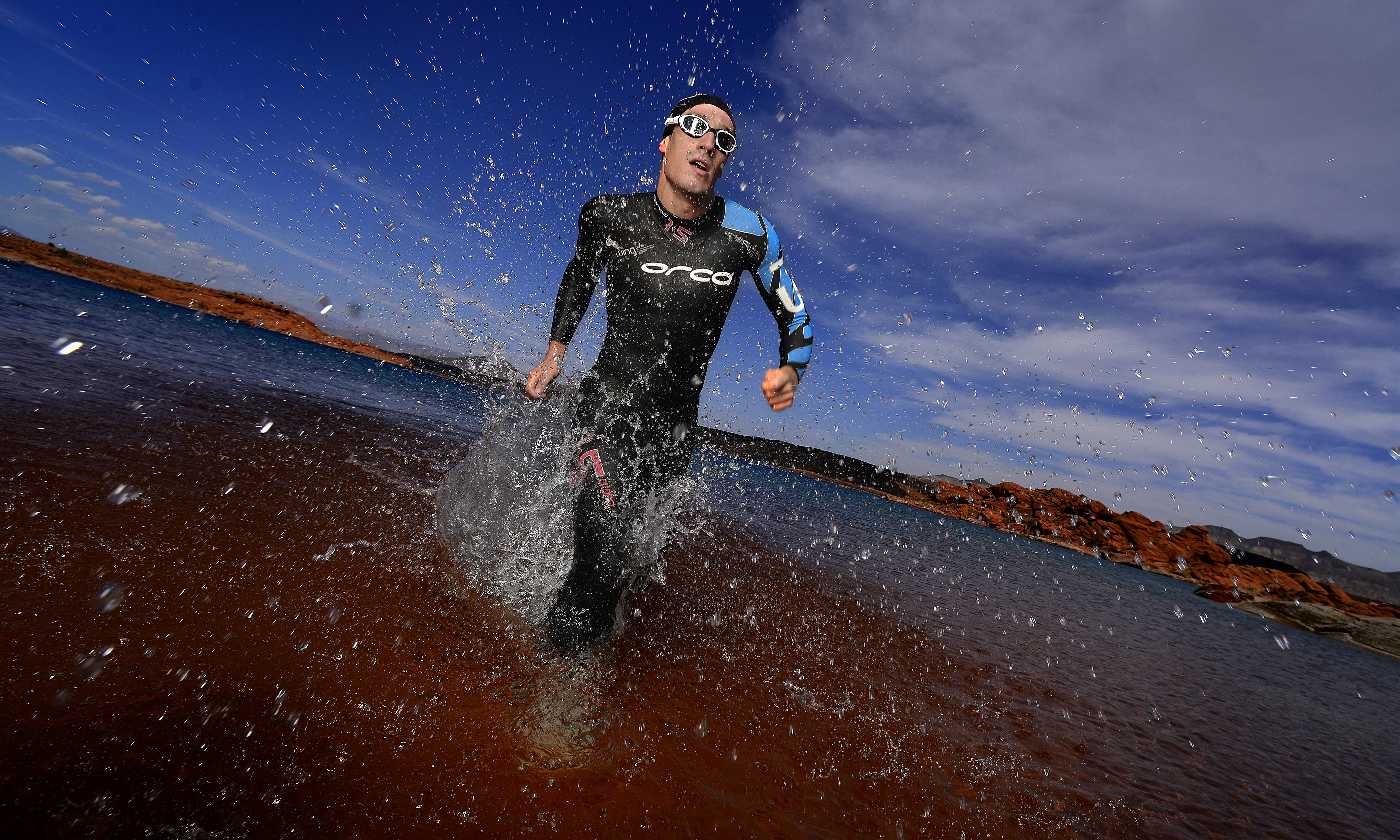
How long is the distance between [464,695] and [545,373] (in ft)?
5.47

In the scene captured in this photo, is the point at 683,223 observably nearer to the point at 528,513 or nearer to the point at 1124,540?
the point at 528,513

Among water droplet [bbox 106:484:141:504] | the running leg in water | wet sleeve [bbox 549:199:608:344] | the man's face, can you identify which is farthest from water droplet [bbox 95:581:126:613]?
the man's face

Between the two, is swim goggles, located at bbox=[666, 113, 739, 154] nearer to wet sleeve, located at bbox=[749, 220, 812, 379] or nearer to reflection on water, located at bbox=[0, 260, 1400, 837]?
wet sleeve, located at bbox=[749, 220, 812, 379]

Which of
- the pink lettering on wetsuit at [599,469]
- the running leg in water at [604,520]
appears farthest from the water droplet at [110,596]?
the pink lettering on wetsuit at [599,469]

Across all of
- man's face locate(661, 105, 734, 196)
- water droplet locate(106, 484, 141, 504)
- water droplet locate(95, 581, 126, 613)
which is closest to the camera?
water droplet locate(95, 581, 126, 613)

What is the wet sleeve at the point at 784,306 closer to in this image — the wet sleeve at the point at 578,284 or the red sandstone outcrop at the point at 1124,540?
the wet sleeve at the point at 578,284

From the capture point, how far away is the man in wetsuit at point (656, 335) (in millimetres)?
2520

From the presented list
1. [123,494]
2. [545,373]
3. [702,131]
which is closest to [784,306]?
[702,131]

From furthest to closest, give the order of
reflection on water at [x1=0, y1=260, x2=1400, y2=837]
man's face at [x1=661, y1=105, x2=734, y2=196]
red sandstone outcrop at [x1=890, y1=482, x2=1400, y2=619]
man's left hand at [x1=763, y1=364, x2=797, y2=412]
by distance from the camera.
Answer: red sandstone outcrop at [x1=890, y1=482, x2=1400, y2=619] → man's face at [x1=661, y1=105, x2=734, y2=196] → man's left hand at [x1=763, y1=364, x2=797, y2=412] → reflection on water at [x1=0, y1=260, x2=1400, y2=837]

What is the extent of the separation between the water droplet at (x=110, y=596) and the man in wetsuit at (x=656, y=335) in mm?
1879

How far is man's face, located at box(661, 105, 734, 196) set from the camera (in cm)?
266

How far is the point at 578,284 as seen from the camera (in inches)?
117

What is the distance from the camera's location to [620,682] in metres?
2.76

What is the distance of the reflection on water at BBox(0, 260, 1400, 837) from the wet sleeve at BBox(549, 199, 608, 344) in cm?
173
